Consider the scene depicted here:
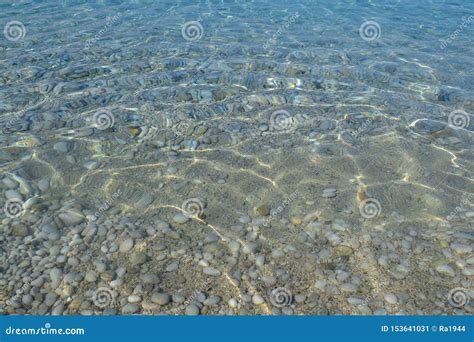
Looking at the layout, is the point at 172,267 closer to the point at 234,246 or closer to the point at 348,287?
the point at 234,246

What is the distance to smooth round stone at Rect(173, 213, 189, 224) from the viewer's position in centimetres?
489

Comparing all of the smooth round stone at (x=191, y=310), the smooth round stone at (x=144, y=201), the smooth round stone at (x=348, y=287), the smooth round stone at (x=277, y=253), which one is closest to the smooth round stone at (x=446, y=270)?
the smooth round stone at (x=348, y=287)

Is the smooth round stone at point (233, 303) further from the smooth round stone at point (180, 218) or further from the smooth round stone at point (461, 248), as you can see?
the smooth round stone at point (461, 248)

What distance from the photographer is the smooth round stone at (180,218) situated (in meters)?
→ 4.89

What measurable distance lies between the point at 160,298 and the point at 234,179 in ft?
7.30

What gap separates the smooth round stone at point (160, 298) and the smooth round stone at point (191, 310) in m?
0.21

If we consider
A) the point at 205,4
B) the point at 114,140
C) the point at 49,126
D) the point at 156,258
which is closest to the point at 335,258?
the point at 156,258

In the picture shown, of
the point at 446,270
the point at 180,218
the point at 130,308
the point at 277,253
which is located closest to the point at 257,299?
the point at 277,253

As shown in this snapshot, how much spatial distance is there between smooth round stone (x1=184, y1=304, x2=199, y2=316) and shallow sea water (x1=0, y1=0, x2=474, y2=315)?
0.03ft

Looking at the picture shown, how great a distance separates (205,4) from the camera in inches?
668

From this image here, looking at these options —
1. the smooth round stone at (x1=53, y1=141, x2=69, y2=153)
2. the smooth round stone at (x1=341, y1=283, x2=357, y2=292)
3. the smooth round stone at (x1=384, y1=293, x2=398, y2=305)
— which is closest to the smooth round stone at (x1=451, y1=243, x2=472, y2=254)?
the smooth round stone at (x1=384, y1=293, x2=398, y2=305)

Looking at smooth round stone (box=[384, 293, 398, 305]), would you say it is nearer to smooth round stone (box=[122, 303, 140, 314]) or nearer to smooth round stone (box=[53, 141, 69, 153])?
smooth round stone (box=[122, 303, 140, 314])

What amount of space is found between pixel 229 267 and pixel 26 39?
10.3 m

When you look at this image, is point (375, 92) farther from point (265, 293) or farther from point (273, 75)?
point (265, 293)
